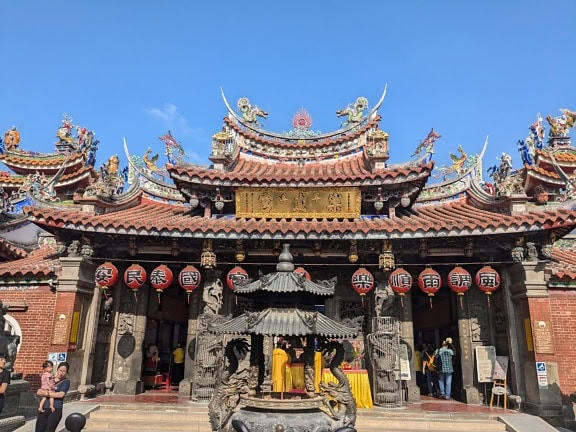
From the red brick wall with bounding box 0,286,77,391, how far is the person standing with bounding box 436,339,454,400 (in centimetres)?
895

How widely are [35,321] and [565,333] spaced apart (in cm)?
1248

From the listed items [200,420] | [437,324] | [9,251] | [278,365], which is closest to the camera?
[200,420]

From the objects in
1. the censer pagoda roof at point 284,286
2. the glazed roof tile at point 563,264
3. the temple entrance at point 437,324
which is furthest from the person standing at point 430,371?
the censer pagoda roof at point 284,286

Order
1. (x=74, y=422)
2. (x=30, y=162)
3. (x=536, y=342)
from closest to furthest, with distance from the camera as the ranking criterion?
(x=74, y=422), (x=536, y=342), (x=30, y=162)

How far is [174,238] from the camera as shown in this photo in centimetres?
999

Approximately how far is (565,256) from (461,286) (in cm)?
428

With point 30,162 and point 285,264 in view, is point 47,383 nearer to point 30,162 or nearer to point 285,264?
point 285,264

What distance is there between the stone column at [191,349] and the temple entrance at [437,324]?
19.6ft

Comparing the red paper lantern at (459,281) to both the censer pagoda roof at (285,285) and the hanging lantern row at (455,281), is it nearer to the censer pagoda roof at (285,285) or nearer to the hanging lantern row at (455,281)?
the hanging lantern row at (455,281)

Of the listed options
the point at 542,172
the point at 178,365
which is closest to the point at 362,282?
the point at 178,365

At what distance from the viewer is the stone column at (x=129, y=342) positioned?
10625 mm

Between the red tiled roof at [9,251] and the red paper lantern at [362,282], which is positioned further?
the red tiled roof at [9,251]

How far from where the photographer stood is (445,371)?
1037cm

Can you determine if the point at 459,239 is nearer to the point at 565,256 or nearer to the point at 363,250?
the point at 363,250
